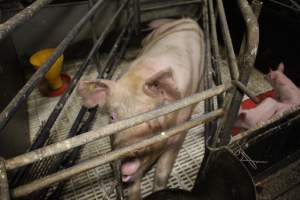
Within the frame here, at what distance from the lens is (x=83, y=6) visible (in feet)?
9.45

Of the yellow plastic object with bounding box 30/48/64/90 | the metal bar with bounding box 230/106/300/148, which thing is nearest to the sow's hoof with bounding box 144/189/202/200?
the metal bar with bounding box 230/106/300/148

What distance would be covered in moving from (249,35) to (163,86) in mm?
546

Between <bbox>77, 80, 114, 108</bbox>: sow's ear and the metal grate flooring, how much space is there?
524 mm

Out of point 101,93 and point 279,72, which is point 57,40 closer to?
point 101,93

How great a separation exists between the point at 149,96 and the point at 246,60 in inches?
24.9

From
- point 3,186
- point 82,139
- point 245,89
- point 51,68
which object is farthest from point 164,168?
point 51,68

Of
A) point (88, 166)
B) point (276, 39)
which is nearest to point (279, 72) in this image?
point (276, 39)

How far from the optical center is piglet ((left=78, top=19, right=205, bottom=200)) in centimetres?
143

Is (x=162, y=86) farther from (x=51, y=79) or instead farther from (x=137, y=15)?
(x=137, y=15)

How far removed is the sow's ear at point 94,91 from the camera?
1.43m

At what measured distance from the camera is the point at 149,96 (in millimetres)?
1482

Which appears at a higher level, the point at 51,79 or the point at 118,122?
the point at 118,122

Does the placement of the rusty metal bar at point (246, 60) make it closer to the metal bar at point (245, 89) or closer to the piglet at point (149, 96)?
the metal bar at point (245, 89)

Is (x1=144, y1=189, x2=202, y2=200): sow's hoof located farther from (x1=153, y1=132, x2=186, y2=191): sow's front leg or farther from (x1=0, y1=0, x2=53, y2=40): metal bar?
(x1=0, y1=0, x2=53, y2=40): metal bar
